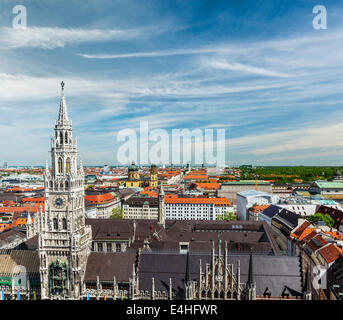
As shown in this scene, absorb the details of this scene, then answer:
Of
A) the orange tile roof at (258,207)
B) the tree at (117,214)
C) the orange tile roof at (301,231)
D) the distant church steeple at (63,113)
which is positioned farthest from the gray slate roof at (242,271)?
the orange tile roof at (258,207)

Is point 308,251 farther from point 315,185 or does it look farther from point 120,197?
point 315,185

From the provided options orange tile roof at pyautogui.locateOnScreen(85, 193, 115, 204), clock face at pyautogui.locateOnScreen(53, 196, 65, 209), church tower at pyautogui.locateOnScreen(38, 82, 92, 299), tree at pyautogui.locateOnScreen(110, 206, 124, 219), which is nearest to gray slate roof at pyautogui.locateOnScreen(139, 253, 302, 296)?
church tower at pyautogui.locateOnScreen(38, 82, 92, 299)

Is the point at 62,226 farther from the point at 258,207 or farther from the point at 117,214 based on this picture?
the point at 258,207

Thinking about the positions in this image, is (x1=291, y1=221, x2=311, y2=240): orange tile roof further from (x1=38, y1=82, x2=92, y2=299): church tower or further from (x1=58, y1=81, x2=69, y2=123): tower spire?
(x1=58, y1=81, x2=69, y2=123): tower spire

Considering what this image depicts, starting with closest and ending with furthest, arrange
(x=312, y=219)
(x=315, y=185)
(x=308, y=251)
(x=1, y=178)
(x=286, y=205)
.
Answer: (x=308, y=251) → (x=312, y=219) → (x=286, y=205) → (x=315, y=185) → (x=1, y=178)

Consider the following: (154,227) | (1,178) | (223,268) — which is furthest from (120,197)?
(1,178)
